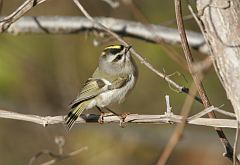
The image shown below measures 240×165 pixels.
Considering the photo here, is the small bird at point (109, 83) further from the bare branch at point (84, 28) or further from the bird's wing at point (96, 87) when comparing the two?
the bare branch at point (84, 28)

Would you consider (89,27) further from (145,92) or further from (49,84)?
(145,92)

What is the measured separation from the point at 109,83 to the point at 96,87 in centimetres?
11

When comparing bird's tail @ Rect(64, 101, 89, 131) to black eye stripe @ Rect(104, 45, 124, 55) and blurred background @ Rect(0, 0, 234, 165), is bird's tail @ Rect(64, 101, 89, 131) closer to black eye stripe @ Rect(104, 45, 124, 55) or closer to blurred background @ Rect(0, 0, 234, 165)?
black eye stripe @ Rect(104, 45, 124, 55)

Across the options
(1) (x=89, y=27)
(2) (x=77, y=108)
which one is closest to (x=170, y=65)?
(1) (x=89, y=27)

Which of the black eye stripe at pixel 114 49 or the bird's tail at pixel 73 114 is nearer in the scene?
the bird's tail at pixel 73 114

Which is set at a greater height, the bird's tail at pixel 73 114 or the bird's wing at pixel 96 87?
the bird's wing at pixel 96 87

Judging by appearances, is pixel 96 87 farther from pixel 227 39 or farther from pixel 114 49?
pixel 227 39

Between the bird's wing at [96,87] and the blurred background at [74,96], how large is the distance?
9.45ft

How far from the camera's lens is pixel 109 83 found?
4555 millimetres

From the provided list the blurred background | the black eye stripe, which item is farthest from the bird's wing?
the blurred background

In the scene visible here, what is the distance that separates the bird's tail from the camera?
3.95 meters

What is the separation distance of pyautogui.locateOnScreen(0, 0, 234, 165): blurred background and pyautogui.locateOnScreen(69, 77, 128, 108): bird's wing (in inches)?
113

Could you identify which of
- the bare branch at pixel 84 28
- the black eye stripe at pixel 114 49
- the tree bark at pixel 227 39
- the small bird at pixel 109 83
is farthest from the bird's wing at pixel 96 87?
the tree bark at pixel 227 39

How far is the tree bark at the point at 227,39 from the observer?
2.84 m
